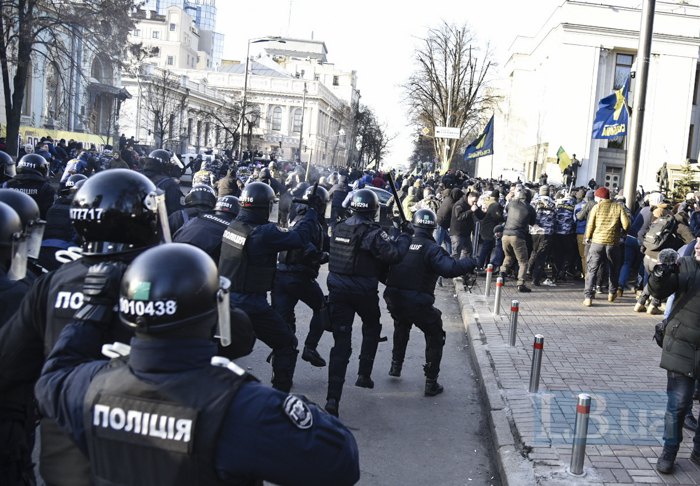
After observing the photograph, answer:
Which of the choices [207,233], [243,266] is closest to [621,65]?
[207,233]

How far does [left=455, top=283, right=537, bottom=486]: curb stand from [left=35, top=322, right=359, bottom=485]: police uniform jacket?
138 inches

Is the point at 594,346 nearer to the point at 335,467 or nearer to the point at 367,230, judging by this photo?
the point at 367,230

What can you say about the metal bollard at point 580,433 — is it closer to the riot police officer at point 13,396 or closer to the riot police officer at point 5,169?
the riot police officer at point 13,396

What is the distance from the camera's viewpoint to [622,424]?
651 centimetres

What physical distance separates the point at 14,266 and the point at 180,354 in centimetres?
157

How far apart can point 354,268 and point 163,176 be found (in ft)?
16.5

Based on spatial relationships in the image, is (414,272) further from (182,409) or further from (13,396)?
(182,409)

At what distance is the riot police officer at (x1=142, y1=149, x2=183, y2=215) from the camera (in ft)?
35.2

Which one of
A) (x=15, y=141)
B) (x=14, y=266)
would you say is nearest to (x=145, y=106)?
(x=15, y=141)

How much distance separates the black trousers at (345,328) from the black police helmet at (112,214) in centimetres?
397

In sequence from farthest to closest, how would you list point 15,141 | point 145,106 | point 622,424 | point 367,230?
1. point 145,106
2. point 15,141
3. point 367,230
4. point 622,424

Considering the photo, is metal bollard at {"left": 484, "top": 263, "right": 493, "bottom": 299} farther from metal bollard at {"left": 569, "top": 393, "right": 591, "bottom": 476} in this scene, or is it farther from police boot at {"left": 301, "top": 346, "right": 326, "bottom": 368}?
metal bollard at {"left": 569, "top": 393, "right": 591, "bottom": 476}

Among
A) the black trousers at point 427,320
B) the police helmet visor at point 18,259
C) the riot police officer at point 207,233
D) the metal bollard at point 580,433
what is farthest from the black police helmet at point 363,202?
the police helmet visor at point 18,259

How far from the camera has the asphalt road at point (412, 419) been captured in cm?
577
